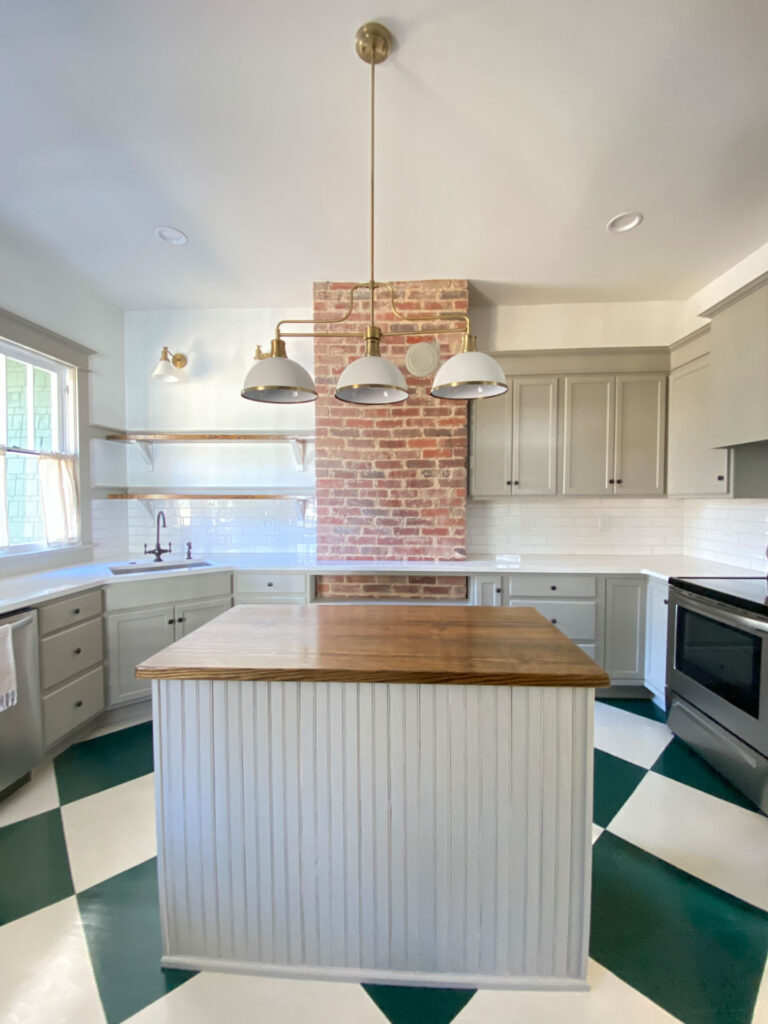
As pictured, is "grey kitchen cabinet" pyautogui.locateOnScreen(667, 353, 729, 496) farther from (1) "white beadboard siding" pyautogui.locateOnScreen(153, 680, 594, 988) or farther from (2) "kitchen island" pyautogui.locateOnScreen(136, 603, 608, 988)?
(1) "white beadboard siding" pyautogui.locateOnScreen(153, 680, 594, 988)

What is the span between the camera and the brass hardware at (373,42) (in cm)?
138

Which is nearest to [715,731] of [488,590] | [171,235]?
[488,590]

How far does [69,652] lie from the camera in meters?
2.33

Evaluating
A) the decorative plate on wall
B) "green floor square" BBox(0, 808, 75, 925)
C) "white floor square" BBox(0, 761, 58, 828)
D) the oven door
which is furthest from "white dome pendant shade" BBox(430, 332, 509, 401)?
"white floor square" BBox(0, 761, 58, 828)

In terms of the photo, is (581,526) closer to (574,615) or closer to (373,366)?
(574,615)

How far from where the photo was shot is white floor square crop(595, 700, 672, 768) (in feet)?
7.75

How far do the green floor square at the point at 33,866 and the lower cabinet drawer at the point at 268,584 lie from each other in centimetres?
144

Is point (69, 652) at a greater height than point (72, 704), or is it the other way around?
A: point (69, 652)

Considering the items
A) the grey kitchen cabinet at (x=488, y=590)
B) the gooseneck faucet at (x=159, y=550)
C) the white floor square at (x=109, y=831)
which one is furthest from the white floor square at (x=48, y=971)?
the grey kitchen cabinet at (x=488, y=590)

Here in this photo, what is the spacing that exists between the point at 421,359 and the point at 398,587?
152 cm

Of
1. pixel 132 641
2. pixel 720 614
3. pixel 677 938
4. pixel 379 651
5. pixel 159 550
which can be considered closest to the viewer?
pixel 379 651

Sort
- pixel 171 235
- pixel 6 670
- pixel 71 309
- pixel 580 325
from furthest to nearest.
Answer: pixel 580 325, pixel 71 309, pixel 171 235, pixel 6 670

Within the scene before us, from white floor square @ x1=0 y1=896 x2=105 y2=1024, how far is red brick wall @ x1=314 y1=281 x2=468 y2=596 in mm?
1959

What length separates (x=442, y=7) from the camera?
1.33 meters
